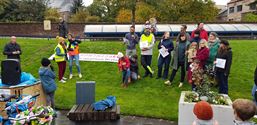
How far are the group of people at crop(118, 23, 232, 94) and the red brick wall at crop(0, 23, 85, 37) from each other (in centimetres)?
1714

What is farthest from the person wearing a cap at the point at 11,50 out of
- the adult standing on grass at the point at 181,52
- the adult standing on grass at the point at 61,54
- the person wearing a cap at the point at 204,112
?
the person wearing a cap at the point at 204,112

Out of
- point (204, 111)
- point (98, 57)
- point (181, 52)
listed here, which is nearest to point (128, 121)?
point (181, 52)

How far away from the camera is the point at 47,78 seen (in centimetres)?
826

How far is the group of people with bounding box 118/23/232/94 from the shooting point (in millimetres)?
9094

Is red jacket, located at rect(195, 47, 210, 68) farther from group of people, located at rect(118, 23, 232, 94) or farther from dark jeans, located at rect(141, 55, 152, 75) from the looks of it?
dark jeans, located at rect(141, 55, 152, 75)

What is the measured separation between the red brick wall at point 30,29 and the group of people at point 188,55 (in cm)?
Result: 1714

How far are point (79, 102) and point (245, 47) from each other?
36.1 feet

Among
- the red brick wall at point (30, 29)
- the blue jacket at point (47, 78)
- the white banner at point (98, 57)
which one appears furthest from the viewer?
the red brick wall at point (30, 29)

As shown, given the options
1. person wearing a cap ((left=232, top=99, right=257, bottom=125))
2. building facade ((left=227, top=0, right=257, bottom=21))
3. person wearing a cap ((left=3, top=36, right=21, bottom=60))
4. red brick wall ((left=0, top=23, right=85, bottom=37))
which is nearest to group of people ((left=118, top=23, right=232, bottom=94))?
person wearing a cap ((left=232, top=99, right=257, bottom=125))

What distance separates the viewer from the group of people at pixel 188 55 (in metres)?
9.09

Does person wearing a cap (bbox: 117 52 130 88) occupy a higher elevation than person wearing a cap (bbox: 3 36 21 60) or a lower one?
lower

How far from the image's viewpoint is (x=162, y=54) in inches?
438

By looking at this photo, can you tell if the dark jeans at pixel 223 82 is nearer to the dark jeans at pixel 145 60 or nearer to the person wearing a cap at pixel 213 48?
the person wearing a cap at pixel 213 48

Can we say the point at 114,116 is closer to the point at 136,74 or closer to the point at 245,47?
the point at 136,74
